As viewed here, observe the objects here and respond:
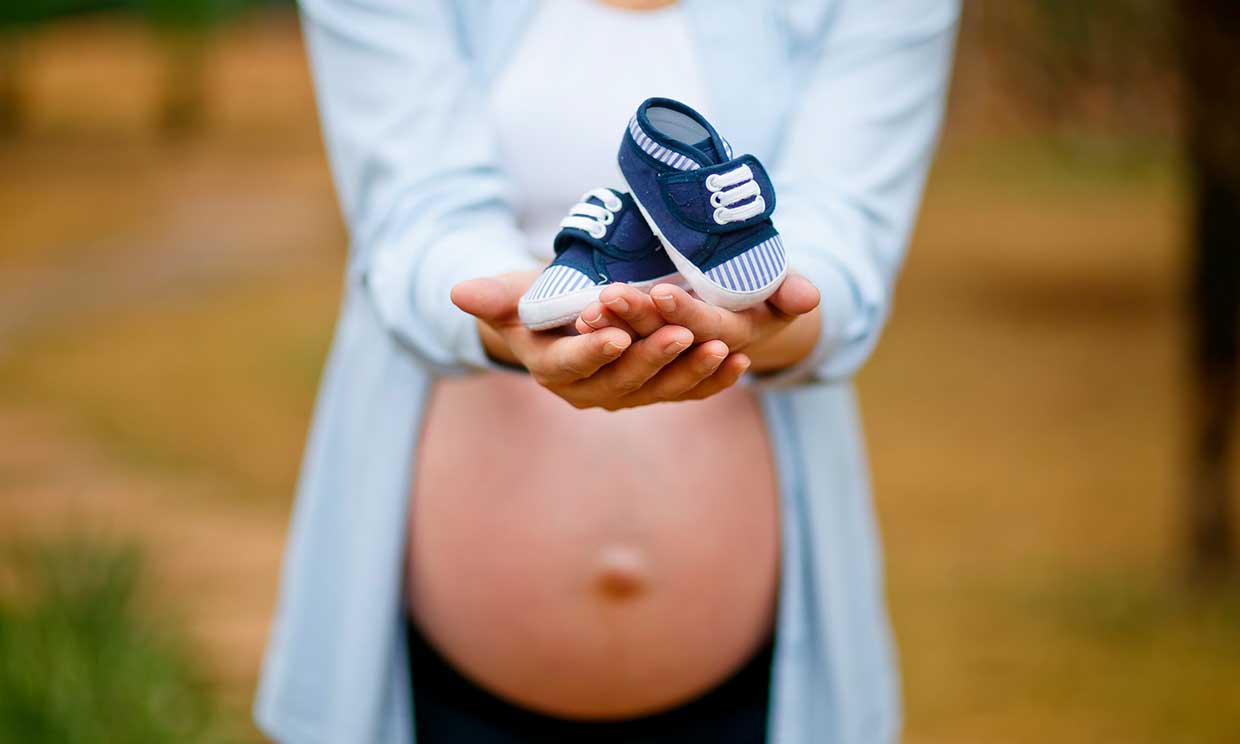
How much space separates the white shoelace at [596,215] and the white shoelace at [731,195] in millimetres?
82

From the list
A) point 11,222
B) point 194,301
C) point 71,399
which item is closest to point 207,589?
point 71,399

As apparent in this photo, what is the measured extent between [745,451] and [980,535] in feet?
10.9

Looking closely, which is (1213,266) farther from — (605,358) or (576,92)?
(605,358)

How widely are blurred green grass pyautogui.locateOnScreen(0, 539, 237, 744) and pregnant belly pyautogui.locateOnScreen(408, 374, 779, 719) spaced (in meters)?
1.72

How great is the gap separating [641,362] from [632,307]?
50mm

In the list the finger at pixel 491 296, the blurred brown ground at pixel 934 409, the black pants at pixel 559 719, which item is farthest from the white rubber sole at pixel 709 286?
the blurred brown ground at pixel 934 409

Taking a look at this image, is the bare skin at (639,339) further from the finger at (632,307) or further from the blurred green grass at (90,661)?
the blurred green grass at (90,661)

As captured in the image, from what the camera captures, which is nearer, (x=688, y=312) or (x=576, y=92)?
(x=688, y=312)

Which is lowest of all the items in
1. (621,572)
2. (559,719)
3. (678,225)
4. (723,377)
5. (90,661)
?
(90,661)

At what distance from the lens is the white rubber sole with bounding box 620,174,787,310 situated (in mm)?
998

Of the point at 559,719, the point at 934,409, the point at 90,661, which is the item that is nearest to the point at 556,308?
the point at 559,719

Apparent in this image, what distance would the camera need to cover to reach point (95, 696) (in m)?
2.88

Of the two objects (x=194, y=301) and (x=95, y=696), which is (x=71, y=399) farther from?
(x=95, y=696)

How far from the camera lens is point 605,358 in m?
0.96
